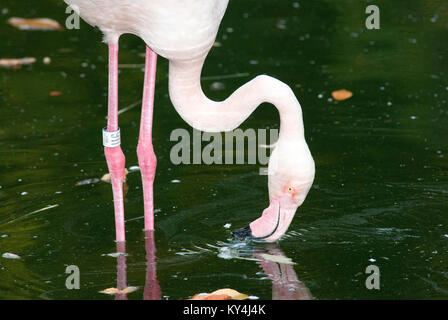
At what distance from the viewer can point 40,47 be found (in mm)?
9578

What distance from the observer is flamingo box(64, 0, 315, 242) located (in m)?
5.06

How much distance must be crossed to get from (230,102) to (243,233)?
754mm

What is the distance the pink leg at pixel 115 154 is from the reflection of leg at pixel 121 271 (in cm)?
9

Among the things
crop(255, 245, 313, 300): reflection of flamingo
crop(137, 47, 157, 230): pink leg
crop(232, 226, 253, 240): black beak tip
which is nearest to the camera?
crop(255, 245, 313, 300): reflection of flamingo

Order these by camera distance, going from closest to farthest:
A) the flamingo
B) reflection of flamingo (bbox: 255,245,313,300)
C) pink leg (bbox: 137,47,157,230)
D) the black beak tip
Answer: reflection of flamingo (bbox: 255,245,313,300) < the flamingo < the black beak tip < pink leg (bbox: 137,47,157,230)

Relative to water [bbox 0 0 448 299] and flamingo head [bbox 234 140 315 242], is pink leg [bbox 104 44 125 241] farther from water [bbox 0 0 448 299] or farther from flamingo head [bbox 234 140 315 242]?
flamingo head [bbox 234 140 315 242]

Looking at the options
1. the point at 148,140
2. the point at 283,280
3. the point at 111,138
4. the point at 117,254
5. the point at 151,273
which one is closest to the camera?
the point at 283,280

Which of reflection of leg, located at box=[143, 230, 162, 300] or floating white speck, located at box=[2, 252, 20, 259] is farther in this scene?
floating white speck, located at box=[2, 252, 20, 259]

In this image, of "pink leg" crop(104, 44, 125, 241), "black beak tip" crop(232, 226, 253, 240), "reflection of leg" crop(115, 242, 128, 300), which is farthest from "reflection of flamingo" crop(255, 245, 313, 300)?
"pink leg" crop(104, 44, 125, 241)

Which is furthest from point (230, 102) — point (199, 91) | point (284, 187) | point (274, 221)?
point (274, 221)

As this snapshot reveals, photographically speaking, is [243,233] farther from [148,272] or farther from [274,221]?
[148,272]

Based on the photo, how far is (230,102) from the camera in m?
5.32

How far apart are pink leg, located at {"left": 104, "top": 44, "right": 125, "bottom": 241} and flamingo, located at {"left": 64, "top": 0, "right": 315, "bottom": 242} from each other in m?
0.06

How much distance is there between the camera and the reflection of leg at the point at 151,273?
16.2ft
